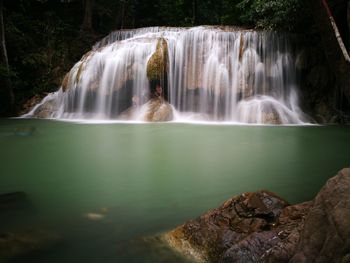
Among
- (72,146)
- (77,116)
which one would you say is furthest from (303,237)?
(77,116)

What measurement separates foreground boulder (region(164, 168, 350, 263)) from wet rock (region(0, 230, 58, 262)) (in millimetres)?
1043

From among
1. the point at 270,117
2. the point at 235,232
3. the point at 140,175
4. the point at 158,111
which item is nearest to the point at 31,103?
the point at 158,111

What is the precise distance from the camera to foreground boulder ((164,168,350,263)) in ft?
6.25

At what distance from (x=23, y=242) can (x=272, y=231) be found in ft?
6.75

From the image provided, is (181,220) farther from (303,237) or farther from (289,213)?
(303,237)

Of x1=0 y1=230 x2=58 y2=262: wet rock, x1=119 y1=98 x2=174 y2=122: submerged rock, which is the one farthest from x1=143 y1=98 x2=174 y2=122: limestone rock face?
x1=0 y1=230 x2=58 y2=262: wet rock

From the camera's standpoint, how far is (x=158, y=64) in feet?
47.1

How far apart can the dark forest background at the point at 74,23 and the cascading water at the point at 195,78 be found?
1.24 metres

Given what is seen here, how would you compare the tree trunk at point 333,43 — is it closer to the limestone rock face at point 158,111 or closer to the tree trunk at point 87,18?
the limestone rock face at point 158,111

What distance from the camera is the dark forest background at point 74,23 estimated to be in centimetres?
1452

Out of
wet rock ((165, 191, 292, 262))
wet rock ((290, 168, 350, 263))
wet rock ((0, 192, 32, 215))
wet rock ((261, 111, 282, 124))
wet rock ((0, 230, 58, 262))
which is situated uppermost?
wet rock ((261, 111, 282, 124))

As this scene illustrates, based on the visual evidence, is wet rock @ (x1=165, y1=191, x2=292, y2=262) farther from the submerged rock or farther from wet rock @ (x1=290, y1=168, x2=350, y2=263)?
the submerged rock

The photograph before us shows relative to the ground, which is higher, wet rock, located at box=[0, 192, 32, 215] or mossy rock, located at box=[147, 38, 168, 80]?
mossy rock, located at box=[147, 38, 168, 80]

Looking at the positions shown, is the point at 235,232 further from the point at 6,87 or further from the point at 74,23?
the point at 74,23
